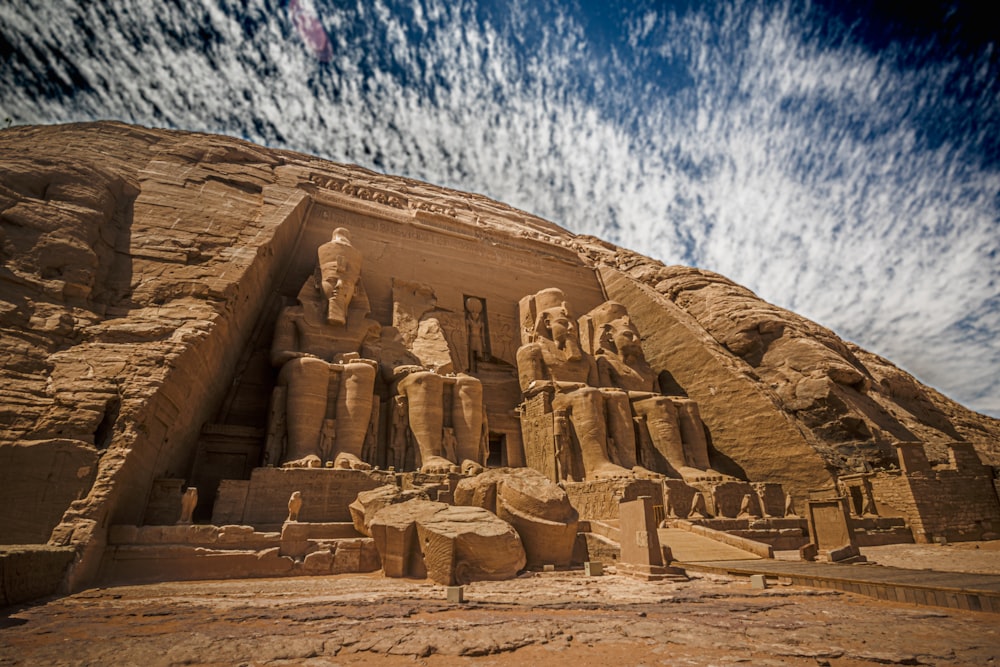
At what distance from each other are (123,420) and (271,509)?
2.18m

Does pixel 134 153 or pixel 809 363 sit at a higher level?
pixel 134 153

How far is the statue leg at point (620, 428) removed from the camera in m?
9.78

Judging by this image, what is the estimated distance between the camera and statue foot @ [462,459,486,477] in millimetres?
8748

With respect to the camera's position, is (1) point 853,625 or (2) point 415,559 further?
(2) point 415,559

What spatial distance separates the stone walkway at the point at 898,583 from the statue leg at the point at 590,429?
3.74 m

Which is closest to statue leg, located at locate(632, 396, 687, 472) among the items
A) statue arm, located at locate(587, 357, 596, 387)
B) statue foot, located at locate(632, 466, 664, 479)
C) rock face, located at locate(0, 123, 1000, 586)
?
statue foot, located at locate(632, 466, 664, 479)

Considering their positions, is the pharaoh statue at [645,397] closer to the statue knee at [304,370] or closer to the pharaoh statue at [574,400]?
the pharaoh statue at [574,400]

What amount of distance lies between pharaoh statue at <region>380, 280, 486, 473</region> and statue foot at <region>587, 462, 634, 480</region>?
79.8 inches

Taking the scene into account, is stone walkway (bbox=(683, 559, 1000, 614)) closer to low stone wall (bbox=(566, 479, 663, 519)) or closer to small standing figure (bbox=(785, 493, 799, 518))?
low stone wall (bbox=(566, 479, 663, 519))

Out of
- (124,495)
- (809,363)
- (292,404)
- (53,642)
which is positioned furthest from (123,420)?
(809,363)

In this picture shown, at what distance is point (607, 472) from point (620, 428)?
115 cm

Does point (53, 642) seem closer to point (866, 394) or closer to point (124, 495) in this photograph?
point (124, 495)

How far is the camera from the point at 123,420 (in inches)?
228

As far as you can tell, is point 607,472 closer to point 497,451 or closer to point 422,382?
point 422,382
